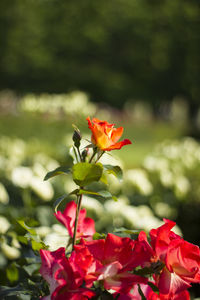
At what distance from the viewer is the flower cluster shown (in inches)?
30.6

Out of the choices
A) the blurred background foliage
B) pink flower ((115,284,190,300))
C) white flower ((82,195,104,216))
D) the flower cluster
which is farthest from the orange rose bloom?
the blurred background foliage

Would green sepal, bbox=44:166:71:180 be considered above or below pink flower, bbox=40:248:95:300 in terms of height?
above

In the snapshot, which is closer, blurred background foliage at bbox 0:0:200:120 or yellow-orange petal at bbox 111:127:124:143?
yellow-orange petal at bbox 111:127:124:143

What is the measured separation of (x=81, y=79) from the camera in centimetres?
2242

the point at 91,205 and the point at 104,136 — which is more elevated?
the point at 104,136

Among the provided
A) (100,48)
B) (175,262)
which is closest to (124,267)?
(175,262)

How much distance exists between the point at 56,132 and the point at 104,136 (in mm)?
8229

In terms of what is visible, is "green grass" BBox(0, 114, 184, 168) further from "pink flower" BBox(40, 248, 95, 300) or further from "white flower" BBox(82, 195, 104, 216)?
"pink flower" BBox(40, 248, 95, 300)

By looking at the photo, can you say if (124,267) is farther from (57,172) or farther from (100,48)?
(100,48)

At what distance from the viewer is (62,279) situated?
30.2 inches

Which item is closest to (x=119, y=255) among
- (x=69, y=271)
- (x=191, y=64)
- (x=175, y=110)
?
(x=69, y=271)

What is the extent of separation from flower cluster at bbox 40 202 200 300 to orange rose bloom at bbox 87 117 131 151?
181 millimetres

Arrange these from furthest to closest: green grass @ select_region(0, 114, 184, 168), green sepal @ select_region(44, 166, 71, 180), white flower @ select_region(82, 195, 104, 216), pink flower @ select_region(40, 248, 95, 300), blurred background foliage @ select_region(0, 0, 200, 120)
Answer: blurred background foliage @ select_region(0, 0, 200, 120), green grass @ select_region(0, 114, 184, 168), white flower @ select_region(82, 195, 104, 216), green sepal @ select_region(44, 166, 71, 180), pink flower @ select_region(40, 248, 95, 300)

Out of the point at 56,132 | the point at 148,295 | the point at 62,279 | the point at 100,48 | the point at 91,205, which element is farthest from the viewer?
the point at 100,48
